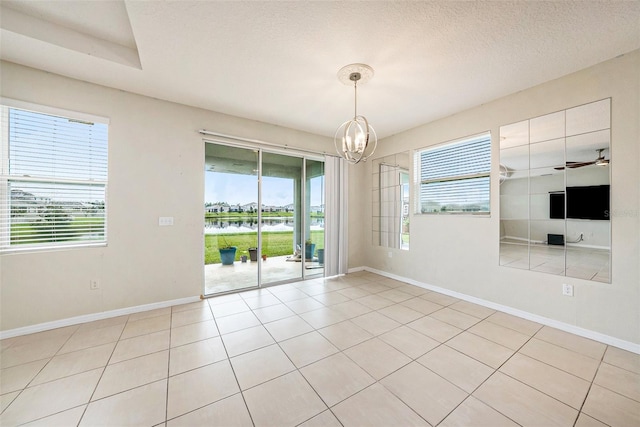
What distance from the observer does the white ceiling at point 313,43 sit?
1.73m

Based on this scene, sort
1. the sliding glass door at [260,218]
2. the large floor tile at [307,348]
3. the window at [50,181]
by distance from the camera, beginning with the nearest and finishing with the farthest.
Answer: the large floor tile at [307,348] → the window at [50,181] → the sliding glass door at [260,218]

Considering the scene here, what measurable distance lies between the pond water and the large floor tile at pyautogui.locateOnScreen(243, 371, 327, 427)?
2.45 m

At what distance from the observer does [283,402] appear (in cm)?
155

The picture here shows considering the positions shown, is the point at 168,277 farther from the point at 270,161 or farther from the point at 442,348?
the point at 442,348

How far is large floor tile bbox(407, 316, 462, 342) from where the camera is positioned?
2.37 m

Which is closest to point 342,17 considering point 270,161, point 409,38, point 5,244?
point 409,38

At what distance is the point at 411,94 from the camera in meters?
2.90

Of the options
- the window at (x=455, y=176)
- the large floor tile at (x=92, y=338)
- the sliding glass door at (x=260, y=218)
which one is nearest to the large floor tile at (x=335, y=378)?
the large floor tile at (x=92, y=338)

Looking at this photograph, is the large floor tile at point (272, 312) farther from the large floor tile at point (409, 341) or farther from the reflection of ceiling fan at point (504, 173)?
the reflection of ceiling fan at point (504, 173)

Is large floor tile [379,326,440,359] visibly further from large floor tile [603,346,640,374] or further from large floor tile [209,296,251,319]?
large floor tile [209,296,251,319]

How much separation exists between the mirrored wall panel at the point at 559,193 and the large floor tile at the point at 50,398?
4.26 m

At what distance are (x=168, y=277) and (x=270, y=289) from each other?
1.46m

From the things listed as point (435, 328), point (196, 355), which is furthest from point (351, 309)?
point (196, 355)

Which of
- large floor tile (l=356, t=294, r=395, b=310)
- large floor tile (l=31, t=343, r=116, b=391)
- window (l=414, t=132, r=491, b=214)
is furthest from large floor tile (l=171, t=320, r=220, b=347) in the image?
window (l=414, t=132, r=491, b=214)
